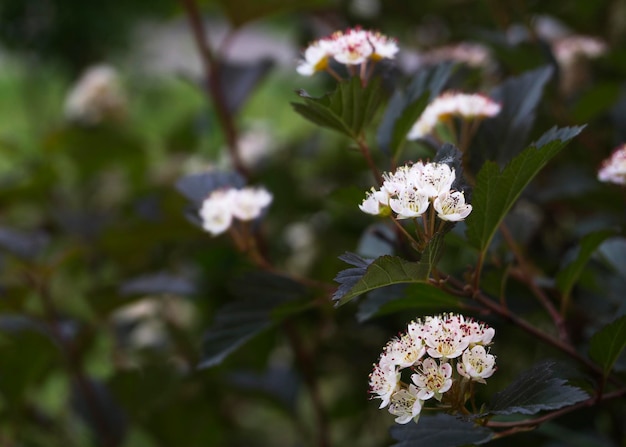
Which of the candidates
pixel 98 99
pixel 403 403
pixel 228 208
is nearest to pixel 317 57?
pixel 228 208

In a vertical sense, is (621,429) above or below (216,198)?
below

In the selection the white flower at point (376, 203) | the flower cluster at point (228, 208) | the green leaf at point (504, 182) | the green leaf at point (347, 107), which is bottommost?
the white flower at point (376, 203)

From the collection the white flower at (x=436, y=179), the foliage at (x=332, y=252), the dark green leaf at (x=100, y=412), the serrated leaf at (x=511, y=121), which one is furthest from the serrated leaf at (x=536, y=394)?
the dark green leaf at (x=100, y=412)

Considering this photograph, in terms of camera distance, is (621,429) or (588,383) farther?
(621,429)

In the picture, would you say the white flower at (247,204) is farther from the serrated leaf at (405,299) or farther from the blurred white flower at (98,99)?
the blurred white flower at (98,99)

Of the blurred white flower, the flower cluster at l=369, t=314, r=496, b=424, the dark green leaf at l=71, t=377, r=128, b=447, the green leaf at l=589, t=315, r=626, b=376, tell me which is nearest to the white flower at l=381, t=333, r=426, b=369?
the flower cluster at l=369, t=314, r=496, b=424

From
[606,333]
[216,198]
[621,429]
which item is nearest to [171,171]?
[216,198]

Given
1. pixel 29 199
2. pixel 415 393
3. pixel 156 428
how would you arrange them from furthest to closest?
pixel 29 199
pixel 156 428
pixel 415 393

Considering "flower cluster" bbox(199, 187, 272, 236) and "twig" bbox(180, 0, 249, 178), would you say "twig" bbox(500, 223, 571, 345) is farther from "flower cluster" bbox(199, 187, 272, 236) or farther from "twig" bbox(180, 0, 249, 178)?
"twig" bbox(180, 0, 249, 178)

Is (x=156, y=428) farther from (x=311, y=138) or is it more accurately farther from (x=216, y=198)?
(x=311, y=138)
